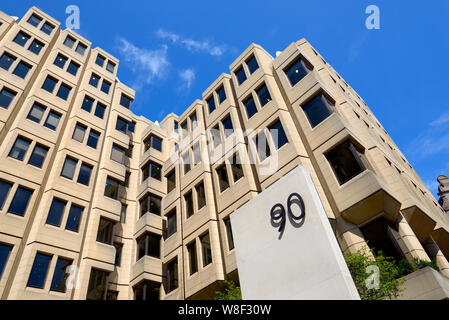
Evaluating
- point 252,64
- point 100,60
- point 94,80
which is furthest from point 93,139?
point 252,64

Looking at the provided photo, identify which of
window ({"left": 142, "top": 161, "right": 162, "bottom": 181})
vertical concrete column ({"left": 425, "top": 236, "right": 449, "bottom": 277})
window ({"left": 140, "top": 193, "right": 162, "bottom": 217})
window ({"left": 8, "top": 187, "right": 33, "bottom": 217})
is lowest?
vertical concrete column ({"left": 425, "top": 236, "right": 449, "bottom": 277})

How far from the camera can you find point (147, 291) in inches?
914

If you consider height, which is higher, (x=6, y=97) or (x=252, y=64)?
(x=252, y=64)

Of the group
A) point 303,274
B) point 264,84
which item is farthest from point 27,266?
point 264,84

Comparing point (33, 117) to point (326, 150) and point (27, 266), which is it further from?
point (326, 150)

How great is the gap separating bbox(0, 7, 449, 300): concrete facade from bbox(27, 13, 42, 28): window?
15 cm

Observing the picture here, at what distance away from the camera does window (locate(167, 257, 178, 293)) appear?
22.5m

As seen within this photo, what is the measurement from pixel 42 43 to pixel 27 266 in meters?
21.2

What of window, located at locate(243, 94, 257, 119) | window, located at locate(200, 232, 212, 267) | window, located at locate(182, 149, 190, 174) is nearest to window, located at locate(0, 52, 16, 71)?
window, located at locate(182, 149, 190, 174)

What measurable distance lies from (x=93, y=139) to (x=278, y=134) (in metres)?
16.4

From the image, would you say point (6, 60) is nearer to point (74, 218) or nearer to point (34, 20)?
point (34, 20)

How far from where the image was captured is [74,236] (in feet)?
69.4

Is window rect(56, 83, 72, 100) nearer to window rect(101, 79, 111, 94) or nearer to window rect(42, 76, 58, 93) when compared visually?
window rect(42, 76, 58, 93)

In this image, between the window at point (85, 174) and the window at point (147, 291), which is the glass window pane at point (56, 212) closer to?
the window at point (85, 174)
